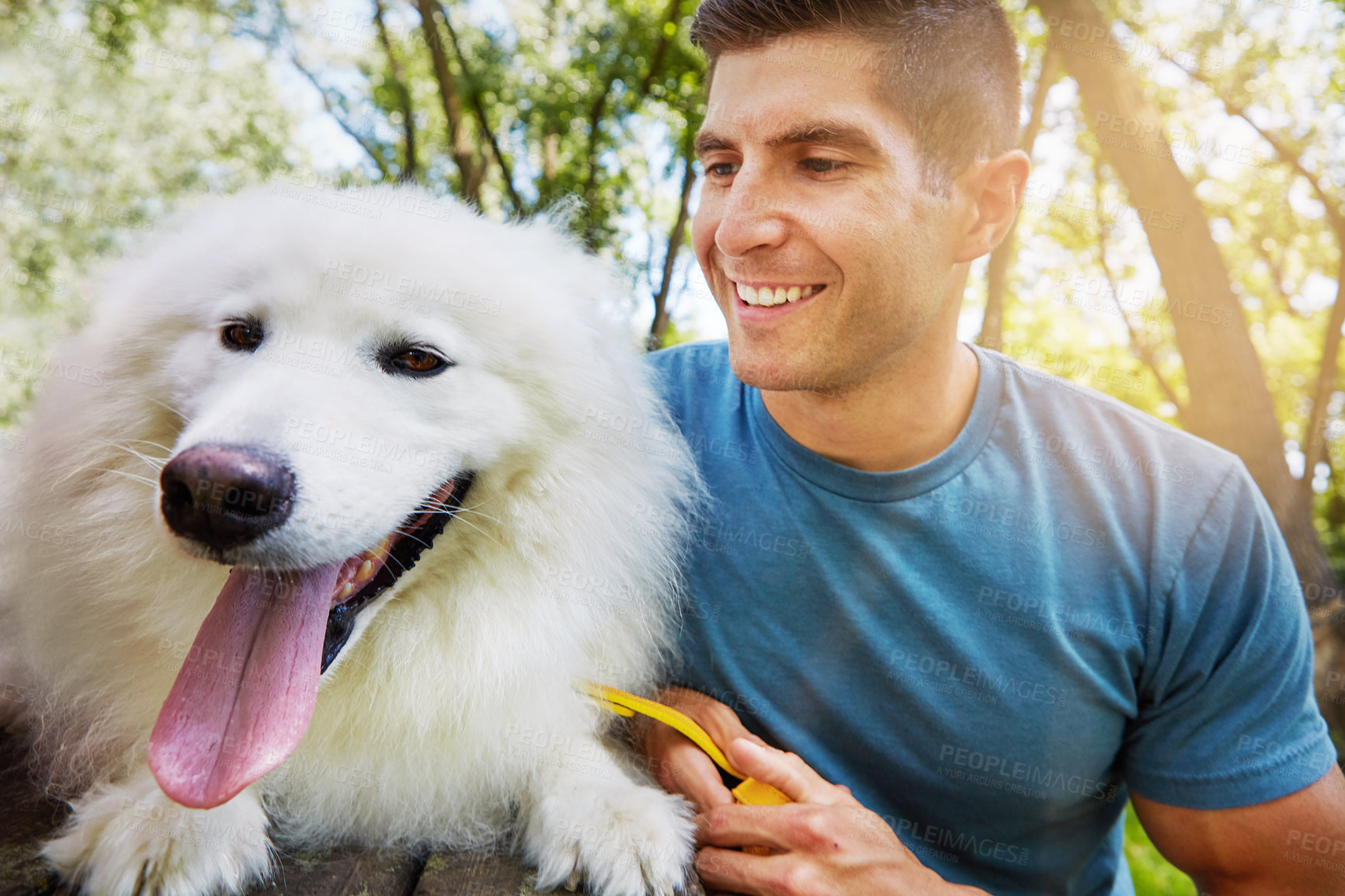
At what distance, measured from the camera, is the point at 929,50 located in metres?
2.03

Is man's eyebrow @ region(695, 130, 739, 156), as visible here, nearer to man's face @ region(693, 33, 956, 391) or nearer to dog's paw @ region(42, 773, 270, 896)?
man's face @ region(693, 33, 956, 391)

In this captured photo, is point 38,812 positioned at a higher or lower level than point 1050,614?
lower

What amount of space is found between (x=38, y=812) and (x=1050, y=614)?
7.16 feet

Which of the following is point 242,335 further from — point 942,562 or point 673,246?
point 673,246

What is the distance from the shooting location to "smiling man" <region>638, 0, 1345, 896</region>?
1.84m

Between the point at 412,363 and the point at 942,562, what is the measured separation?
1363mm

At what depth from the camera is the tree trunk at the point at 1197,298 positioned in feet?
16.3

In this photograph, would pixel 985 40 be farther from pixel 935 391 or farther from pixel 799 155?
pixel 935 391

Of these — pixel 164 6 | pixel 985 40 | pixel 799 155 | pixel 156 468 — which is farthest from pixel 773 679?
pixel 164 6

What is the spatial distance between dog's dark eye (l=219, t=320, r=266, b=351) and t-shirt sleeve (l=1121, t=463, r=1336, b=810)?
7.01 ft

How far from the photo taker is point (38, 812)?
1.50 meters

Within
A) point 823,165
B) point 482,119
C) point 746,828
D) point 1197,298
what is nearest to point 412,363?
point 823,165

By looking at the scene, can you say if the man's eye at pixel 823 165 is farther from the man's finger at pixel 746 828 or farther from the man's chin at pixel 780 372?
the man's finger at pixel 746 828

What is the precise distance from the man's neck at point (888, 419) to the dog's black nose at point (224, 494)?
1308 mm
